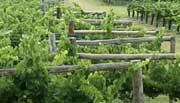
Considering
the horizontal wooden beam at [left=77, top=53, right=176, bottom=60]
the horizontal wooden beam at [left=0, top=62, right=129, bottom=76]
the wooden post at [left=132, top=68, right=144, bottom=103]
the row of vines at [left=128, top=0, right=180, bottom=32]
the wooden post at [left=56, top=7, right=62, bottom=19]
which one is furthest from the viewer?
the row of vines at [left=128, top=0, right=180, bottom=32]

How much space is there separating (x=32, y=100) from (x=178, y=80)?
8.54 ft

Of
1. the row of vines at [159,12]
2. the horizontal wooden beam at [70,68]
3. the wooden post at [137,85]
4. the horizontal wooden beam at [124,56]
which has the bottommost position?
the row of vines at [159,12]

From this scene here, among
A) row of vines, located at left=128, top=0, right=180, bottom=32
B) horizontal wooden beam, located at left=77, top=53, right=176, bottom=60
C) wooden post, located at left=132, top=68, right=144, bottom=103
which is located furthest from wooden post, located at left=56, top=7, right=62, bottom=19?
wooden post, located at left=132, top=68, right=144, bottom=103

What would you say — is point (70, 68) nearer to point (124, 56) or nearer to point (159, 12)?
point (124, 56)

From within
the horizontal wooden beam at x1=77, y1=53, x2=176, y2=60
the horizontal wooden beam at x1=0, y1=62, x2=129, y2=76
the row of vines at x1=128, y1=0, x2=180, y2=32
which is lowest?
the row of vines at x1=128, y1=0, x2=180, y2=32

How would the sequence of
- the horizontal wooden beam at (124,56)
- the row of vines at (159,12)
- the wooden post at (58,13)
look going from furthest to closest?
the row of vines at (159,12) < the wooden post at (58,13) < the horizontal wooden beam at (124,56)

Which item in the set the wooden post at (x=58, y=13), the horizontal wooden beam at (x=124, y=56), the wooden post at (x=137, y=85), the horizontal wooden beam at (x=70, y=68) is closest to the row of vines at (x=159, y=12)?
the wooden post at (x=58, y=13)

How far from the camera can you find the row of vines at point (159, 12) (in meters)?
23.6

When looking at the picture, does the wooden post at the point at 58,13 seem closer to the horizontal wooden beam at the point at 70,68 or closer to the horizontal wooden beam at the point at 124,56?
the horizontal wooden beam at the point at 124,56

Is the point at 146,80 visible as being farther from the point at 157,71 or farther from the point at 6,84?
the point at 6,84

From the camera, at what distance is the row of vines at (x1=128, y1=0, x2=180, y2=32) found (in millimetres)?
23611

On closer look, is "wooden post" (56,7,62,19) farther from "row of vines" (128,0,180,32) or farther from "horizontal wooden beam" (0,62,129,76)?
"horizontal wooden beam" (0,62,129,76)

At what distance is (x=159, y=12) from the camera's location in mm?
25781

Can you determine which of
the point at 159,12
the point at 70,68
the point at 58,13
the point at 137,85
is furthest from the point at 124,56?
the point at 159,12
